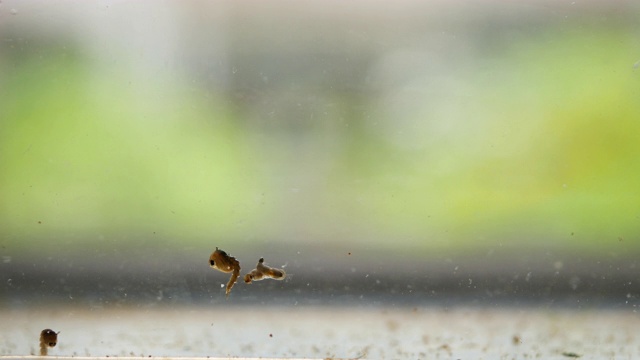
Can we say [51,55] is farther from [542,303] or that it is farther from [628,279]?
[628,279]

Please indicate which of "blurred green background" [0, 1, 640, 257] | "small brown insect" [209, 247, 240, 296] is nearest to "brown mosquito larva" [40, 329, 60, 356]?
"blurred green background" [0, 1, 640, 257]

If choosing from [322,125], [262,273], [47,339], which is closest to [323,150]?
[322,125]

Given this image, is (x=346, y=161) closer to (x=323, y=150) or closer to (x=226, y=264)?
(x=323, y=150)

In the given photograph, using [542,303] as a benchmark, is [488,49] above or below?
above

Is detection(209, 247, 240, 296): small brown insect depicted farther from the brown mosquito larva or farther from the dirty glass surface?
the brown mosquito larva

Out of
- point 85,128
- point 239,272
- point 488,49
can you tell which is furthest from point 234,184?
point 488,49

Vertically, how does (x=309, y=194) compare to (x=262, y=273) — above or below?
above

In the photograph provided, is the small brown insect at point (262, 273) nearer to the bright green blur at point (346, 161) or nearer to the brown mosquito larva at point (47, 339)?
the bright green blur at point (346, 161)
